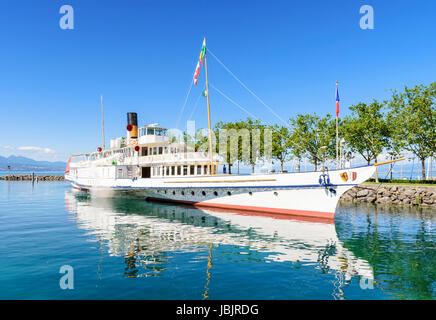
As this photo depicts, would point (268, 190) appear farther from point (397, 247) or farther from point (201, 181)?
point (397, 247)

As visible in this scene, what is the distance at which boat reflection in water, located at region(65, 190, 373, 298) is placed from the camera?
1103cm

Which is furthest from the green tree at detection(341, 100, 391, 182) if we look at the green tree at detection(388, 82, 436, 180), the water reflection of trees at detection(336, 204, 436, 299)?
the water reflection of trees at detection(336, 204, 436, 299)

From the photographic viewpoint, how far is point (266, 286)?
8914 millimetres

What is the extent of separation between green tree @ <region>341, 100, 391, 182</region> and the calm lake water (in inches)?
1034

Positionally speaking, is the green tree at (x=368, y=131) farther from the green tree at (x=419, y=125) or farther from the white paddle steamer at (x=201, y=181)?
the white paddle steamer at (x=201, y=181)

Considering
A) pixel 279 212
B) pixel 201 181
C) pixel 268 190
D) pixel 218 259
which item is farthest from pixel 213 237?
pixel 201 181

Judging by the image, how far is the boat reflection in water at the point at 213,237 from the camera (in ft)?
36.2

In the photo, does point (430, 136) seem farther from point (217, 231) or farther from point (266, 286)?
point (266, 286)

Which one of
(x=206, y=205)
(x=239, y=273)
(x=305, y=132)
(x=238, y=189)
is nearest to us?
(x=239, y=273)

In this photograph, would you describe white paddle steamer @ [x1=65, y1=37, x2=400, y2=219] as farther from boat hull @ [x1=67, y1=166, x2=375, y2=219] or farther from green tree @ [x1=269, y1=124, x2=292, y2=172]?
green tree @ [x1=269, y1=124, x2=292, y2=172]

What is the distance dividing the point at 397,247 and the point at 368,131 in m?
35.0

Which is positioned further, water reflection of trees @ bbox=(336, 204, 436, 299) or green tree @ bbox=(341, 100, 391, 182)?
green tree @ bbox=(341, 100, 391, 182)

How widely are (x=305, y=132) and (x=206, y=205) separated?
32259 millimetres
